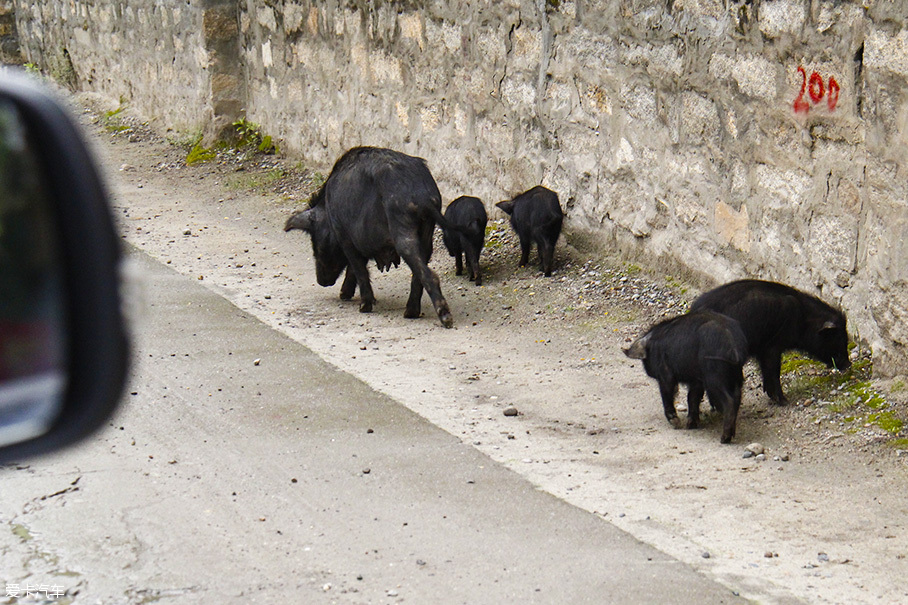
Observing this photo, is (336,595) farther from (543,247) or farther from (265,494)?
(543,247)

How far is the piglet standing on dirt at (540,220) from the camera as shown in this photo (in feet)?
23.3

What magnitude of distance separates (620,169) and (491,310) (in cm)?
117

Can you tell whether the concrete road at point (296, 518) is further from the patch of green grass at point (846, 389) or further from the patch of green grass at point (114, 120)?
the patch of green grass at point (114, 120)

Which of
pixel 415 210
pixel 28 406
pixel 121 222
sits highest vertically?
pixel 28 406

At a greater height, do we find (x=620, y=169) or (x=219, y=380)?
(x=620, y=169)

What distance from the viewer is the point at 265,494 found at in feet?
13.9

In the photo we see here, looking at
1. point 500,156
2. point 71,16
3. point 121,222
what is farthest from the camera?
point 71,16

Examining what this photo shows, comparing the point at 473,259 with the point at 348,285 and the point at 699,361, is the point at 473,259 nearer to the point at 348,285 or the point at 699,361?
the point at 348,285

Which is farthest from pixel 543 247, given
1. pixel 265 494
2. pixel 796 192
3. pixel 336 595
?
pixel 336 595

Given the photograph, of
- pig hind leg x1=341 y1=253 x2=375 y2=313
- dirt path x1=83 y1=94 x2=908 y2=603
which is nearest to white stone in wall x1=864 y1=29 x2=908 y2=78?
dirt path x1=83 y1=94 x2=908 y2=603

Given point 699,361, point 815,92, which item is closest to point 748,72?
point 815,92

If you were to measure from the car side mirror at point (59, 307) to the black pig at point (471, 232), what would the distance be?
5385 mm

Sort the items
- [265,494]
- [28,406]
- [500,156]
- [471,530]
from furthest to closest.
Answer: [500,156] < [265,494] < [471,530] < [28,406]

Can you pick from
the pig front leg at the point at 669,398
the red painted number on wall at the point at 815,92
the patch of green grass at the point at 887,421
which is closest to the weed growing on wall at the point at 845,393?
the patch of green grass at the point at 887,421
